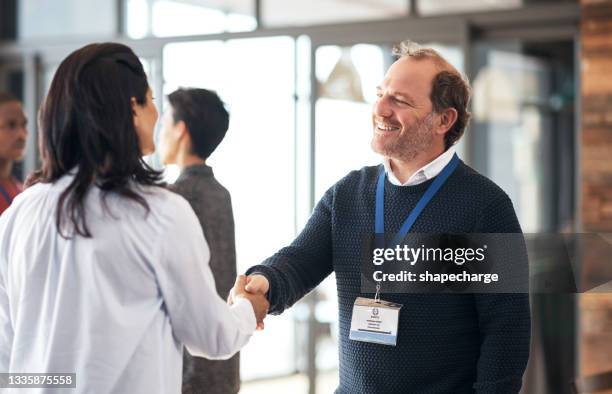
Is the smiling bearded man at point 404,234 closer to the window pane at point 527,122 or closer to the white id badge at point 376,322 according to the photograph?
the white id badge at point 376,322

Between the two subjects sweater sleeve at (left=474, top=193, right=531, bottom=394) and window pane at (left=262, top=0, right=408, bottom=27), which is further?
window pane at (left=262, top=0, right=408, bottom=27)

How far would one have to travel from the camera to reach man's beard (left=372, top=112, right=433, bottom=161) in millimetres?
2398

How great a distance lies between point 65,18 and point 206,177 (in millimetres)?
3732

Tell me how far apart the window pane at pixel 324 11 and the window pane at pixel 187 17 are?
147 mm

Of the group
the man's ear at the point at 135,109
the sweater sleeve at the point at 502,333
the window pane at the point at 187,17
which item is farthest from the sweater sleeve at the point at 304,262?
the window pane at the point at 187,17

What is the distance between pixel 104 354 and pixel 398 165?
0.96m

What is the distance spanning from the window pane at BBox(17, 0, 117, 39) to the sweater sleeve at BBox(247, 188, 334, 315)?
4323 mm

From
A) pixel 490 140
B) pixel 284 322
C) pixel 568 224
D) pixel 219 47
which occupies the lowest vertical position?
pixel 284 322

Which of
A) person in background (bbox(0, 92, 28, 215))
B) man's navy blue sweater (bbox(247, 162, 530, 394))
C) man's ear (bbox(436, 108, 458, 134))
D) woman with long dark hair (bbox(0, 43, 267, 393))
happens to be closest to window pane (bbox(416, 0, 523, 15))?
person in background (bbox(0, 92, 28, 215))

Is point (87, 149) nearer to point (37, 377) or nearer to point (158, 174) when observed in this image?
point (158, 174)

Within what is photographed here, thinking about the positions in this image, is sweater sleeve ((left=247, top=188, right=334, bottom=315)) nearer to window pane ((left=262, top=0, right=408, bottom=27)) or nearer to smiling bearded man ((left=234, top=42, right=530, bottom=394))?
smiling bearded man ((left=234, top=42, right=530, bottom=394))

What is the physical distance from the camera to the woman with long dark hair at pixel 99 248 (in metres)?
1.83

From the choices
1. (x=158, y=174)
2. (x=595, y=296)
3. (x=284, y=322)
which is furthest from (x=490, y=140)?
(x=158, y=174)

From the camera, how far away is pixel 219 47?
19.9 ft
